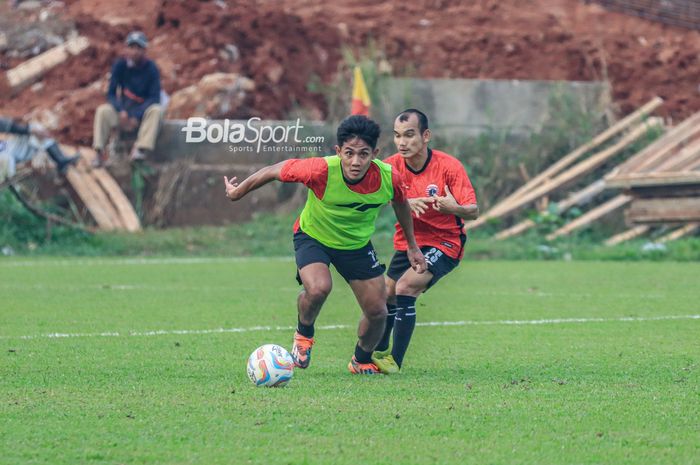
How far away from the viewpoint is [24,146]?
2038cm

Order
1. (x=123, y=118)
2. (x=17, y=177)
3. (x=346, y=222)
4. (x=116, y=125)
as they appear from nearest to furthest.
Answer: (x=346, y=222) < (x=17, y=177) < (x=123, y=118) < (x=116, y=125)

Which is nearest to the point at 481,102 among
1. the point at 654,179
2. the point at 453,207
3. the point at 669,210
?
the point at 654,179

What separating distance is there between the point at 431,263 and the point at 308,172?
1.21 meters

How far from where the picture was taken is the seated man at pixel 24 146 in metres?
20.1

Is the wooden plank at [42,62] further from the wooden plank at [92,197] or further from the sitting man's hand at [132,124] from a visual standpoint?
the sitting man's hand at [132,124]

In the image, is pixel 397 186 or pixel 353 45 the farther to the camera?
pixel 353 45

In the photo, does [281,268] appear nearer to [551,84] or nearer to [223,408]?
[551,84]

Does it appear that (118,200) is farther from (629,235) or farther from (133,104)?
(629,235)

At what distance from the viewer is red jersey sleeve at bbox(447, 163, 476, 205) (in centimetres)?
816

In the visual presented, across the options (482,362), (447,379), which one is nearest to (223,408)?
(447,379)

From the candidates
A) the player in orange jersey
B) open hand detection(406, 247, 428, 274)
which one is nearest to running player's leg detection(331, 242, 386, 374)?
the player in orange jersey

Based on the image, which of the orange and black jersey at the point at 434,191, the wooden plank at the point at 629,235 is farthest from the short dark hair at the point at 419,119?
the wooden plank at the point at 629,235

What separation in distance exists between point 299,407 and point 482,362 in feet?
7.55

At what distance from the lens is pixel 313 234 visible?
25.7 ft
